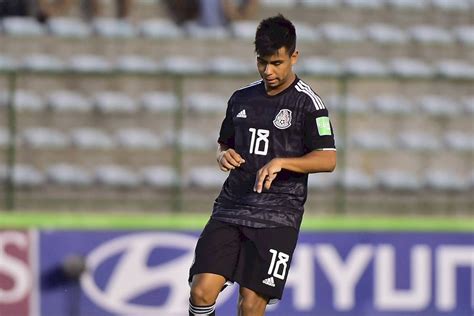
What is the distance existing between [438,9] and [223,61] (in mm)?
2537

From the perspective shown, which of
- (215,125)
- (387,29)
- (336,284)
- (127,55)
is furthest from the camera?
(387,29)

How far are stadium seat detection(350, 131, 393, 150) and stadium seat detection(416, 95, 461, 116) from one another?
1.70ft

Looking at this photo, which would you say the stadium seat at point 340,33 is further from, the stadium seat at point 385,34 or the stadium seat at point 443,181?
the stadium seat at point 443,181

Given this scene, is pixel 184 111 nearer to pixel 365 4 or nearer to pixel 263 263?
pixel 365 4

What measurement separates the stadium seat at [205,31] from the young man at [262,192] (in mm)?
5361

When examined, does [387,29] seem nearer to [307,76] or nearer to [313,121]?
[307,76]

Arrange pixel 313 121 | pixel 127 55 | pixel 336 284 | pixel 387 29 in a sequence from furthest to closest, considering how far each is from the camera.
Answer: pixel 387 29 → pixel 127 55 → pixel 336 284 → pixel 313 121

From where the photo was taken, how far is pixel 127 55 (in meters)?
11.5

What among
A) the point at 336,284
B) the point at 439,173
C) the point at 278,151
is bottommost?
the point at 336,284

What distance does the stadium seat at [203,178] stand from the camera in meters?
10.4

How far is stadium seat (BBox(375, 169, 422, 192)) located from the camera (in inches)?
427

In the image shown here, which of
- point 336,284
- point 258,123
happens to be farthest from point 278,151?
point 336,284

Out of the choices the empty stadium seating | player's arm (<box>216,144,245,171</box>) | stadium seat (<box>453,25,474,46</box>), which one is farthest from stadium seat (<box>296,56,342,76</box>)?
player's arm (<box>216,144,245,171</box>)

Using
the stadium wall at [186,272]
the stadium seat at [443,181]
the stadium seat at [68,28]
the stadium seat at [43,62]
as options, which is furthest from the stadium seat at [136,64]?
the stadium seat at [443,181]
